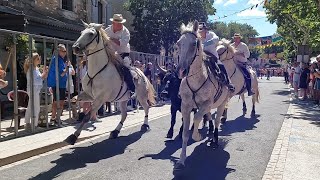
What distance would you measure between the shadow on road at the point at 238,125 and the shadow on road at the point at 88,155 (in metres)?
2.52

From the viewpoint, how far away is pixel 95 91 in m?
8.41

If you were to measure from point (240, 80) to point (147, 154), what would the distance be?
4333mm

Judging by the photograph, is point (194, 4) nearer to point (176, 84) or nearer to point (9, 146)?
point (176, 84)

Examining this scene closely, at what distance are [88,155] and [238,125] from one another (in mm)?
5449

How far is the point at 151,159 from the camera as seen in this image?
715 centimetres

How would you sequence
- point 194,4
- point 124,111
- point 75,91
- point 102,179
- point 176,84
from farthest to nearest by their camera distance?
1. point 194,4
2. point 75,91
3. point 124,111
4. point 176,84
5. point 102,179

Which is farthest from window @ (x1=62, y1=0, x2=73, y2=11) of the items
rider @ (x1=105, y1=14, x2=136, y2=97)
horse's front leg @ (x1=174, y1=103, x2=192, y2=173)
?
horse's front leg @ (x1=174, y1=103, x2=192, y2=173)

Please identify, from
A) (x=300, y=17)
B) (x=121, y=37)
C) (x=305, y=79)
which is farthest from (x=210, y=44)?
(x=300, y=17)

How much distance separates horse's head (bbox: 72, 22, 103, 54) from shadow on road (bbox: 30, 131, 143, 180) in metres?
2.07

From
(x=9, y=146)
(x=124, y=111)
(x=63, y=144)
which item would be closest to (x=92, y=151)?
(x=63, y=144)

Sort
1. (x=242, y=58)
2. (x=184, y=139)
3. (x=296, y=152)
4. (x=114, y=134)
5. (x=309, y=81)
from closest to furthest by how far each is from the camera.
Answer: (x=184, y=139) → (x=296, y=152) → (x=114, y=134) → (x=242, y=58) → (x=309, y=81)

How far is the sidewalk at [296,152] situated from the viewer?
6.19 m

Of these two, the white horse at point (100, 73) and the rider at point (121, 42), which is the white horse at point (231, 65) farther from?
the white horse at point (100, 73)

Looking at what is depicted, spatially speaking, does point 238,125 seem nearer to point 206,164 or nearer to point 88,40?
point 206,164
